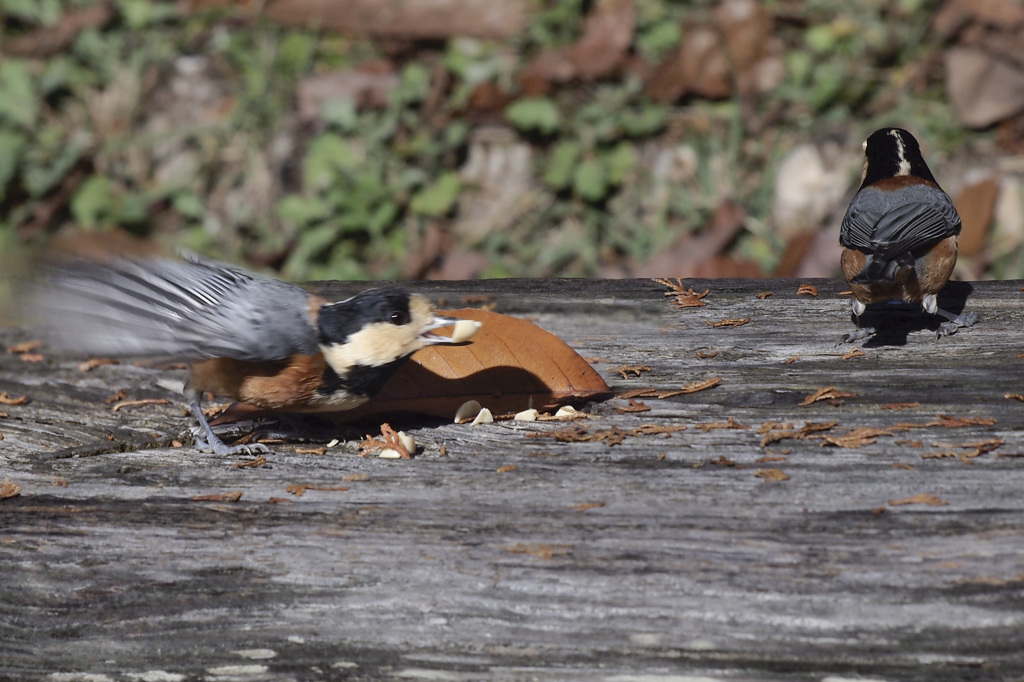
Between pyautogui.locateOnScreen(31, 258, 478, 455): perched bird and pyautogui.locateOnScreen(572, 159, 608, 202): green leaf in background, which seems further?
pyautogui.locateOnScreen(572, 159, 608, 202): green leaf in background

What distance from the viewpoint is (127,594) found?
7.41 feet

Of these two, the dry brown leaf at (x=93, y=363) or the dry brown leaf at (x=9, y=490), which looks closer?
the dry brown leaf at (x=9, y=490)

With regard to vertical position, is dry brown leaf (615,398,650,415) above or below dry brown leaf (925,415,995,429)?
above

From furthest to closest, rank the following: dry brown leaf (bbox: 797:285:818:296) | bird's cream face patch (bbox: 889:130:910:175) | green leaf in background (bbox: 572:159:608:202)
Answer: green leaf in background (bbox: 572:159:608:202)
bird's cream face patch (bbox: 889:130:910:175)
dry brown leaf (bbox: 797:285:818:296)

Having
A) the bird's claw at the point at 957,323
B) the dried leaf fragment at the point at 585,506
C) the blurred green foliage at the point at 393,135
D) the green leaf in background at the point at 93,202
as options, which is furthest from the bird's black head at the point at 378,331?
the green leaf in background at the point at 93,202

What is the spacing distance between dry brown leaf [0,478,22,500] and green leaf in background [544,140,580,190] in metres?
4.55

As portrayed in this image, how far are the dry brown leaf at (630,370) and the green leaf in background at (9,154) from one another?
533cm

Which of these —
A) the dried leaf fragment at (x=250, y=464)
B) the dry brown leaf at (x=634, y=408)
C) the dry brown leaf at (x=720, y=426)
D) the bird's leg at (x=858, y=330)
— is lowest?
the dried leaf fragment at (x=250, y=464)

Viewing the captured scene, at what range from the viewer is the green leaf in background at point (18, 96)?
714 centimetres

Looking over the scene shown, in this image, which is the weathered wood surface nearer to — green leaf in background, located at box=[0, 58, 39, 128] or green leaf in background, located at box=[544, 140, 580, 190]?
green leaf in background, located at box=[544, 140, 580, 190]

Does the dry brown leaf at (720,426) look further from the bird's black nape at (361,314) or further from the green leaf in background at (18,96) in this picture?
the green leaf in background at (18,96)

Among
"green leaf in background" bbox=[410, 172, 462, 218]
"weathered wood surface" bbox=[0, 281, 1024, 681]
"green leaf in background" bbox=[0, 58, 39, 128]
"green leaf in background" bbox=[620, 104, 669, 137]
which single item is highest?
"green leaf in background" bbox=[0, 58, 39, 128]

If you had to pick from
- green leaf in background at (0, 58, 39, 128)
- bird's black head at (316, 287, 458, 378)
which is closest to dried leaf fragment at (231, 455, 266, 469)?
bird's black head at (316, 287, 458, 378)

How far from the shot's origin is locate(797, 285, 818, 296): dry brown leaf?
12.1ft
